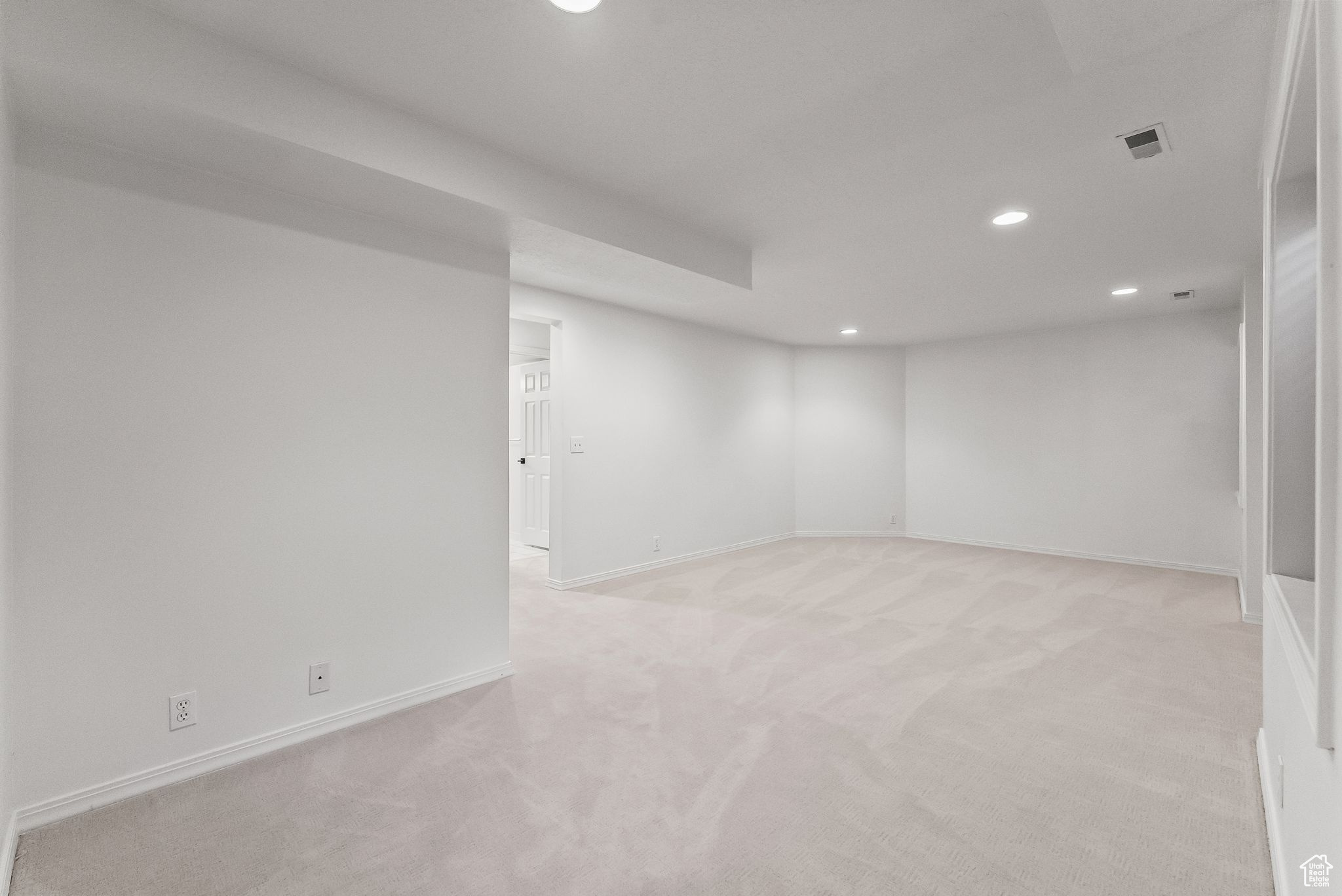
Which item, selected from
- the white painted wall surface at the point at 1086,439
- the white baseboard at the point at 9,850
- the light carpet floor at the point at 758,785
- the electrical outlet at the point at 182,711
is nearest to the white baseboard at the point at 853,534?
the white painted wall surface at the point at 1086,439

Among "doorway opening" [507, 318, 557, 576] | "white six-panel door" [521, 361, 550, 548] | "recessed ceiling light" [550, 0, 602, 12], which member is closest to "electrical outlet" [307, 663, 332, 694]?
"recessed ceiling light" [550, 0, 602, 12]

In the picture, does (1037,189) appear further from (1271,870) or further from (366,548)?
(366,548)

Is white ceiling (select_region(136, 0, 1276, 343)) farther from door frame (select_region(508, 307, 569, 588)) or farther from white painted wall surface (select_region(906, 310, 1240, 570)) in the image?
white painted wall surface (select_region(906, 310, 1240, 570))

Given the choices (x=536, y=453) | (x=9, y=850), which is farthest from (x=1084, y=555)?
(x=9, y=850)

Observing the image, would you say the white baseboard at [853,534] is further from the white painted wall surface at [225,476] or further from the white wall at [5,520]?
the white wall at [5,520]

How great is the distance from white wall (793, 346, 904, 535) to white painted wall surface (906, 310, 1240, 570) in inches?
8.7

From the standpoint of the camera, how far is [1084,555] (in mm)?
6180

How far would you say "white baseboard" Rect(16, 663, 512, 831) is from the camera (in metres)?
2.00

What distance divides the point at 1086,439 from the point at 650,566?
4448mm

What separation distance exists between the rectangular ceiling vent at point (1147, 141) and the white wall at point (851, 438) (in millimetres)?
4923

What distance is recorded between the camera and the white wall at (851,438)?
7477mm

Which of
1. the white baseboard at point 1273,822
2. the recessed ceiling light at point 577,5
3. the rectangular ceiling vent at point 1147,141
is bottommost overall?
the white baseboard at point 1273,822

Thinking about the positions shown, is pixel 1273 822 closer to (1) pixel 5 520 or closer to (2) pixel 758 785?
(2) pixel 758 785

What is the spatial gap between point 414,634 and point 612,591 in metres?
2.12
